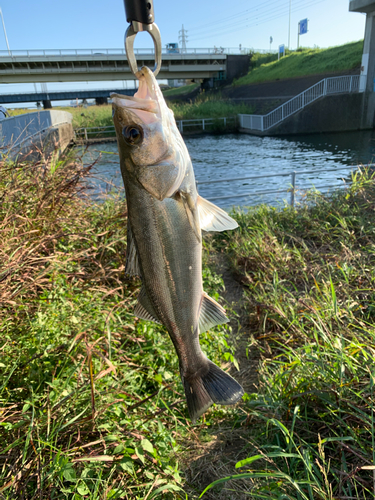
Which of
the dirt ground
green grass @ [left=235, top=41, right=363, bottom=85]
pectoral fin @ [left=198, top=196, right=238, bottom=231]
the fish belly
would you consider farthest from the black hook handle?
green grass @ [left=235, top=41, right=363, bottom=85]

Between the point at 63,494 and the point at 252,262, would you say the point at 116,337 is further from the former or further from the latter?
the point at 252,262

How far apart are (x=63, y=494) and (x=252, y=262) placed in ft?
15.6

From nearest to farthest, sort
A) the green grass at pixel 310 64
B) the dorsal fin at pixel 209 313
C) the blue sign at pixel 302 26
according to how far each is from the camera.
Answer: the dorsal fin at pixel 209 313
the green grass at pixel 310 64
the blue sign at pixel 302 26

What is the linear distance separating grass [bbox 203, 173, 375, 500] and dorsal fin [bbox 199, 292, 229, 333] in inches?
35.9

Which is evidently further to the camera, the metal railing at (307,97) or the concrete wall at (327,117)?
the metal railing at (307,97)

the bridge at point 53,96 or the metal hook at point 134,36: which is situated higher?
the bridge at point 53,96

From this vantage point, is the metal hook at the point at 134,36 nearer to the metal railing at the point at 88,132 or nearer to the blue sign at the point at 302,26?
the metal railing at the point at 88,132

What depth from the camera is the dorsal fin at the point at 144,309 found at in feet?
6.40

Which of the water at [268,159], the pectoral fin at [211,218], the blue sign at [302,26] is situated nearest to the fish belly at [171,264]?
the pectoral fin at [211,218]

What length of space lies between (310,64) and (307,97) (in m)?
15.5

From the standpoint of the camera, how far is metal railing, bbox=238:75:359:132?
98.4 ft

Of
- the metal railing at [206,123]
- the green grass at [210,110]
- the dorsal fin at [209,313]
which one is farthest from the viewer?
the green grass at [210,110]

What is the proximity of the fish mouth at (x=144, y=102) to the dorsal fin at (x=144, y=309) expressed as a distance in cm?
99

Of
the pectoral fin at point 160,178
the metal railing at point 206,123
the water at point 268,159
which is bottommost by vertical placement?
the water at point 268,159
